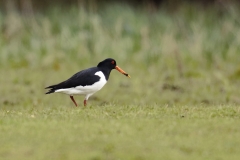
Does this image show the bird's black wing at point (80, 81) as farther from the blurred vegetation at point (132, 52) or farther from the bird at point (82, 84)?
the blurred vegetation at point (132, 52)

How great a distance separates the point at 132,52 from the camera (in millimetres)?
19953

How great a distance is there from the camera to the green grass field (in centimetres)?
772

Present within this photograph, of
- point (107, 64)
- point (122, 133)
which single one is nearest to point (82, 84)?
point (107, 64)

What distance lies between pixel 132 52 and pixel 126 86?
353 centimetres

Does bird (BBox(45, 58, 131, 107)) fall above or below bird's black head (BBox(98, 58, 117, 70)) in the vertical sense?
below

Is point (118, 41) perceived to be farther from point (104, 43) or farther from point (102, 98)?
point (102, 98)

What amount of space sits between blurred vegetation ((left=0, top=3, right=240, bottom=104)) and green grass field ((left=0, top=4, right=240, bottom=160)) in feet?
0.10

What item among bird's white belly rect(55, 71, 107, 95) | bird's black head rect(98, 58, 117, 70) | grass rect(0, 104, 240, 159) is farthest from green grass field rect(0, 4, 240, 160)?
bird's black head rect(98, 58, 117, 70)

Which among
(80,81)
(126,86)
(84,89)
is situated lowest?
(126,86)

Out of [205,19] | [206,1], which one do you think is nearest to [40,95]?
[205,19]

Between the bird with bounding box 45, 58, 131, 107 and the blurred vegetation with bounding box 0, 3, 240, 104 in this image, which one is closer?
the bird with bounding box 45, 58, 131, 107

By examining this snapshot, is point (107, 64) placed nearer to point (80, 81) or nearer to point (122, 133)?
point (80, 81)

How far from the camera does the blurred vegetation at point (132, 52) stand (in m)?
16.1

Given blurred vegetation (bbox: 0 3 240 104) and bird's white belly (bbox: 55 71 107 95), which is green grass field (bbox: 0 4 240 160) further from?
bird's white belly (bbox: 55 71 107 95)
